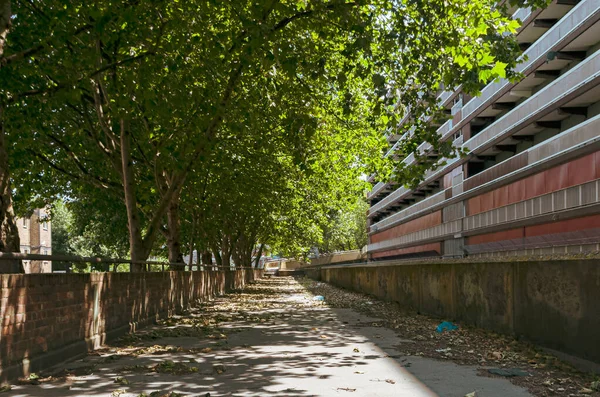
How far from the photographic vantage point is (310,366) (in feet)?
26.3

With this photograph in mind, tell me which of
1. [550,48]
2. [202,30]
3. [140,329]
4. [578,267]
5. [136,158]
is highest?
[550,48]

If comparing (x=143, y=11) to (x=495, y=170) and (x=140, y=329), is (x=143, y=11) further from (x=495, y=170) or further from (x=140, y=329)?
(x=495, y=170)

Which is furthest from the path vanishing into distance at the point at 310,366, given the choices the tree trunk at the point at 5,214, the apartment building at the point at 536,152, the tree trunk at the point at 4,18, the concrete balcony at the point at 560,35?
the concrete balcony at the point at 560,35

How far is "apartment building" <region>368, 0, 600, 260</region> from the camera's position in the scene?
31.8 metres

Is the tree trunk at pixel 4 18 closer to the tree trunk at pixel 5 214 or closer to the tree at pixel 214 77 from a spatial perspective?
the tree at pixel 214 77

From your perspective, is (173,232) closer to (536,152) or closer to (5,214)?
(5,214)

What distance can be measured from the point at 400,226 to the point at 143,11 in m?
68.5

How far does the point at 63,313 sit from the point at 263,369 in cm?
305

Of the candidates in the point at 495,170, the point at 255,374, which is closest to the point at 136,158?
the point at 255,374

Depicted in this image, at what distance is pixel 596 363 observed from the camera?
694 cm

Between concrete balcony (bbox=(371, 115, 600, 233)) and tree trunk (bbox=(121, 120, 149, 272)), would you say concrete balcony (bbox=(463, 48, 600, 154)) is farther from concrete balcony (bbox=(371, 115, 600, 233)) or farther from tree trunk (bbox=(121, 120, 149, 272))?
tree trunk (bbox=(121, 120, 149, 272))

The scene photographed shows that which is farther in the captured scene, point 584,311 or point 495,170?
point 495,170

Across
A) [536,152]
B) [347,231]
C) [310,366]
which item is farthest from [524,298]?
[347,231]

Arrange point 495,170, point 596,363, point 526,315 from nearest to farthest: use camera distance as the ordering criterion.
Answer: point 596,363, point 526,315, point 495,170
